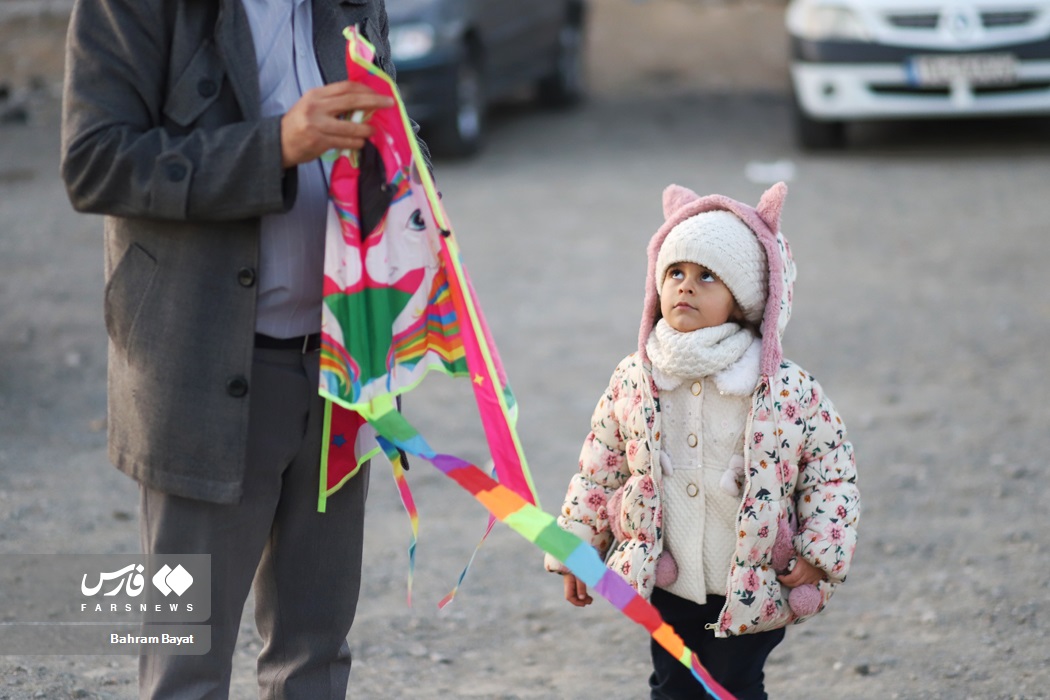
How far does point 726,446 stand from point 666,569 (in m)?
0.29

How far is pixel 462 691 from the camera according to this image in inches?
155

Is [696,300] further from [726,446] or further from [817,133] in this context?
[817,133]

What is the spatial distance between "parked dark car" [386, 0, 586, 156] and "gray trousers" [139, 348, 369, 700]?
7.74 metres

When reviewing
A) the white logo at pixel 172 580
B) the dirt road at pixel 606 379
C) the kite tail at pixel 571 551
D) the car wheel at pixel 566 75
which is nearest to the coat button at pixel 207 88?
the kite tail at pixel 571 551

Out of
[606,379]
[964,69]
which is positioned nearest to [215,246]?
[606,379]

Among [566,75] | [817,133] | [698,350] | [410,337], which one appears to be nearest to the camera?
[410,337]

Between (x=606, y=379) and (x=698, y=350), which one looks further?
(x=606, y=379)

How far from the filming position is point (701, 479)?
290 cm

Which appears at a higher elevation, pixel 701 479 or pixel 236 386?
pixel 236 386

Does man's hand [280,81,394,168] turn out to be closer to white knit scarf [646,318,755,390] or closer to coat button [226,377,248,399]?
coat button [226,377,248,399]

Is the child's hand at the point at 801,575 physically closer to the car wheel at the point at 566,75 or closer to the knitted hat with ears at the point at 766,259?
the knitted hat with ears at the point at 766,259

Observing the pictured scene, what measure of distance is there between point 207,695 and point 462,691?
1.36 meters

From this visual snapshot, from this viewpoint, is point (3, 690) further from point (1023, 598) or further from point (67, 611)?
point (1023, 598)

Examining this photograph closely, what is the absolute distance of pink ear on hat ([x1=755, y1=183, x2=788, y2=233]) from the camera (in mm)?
2861
